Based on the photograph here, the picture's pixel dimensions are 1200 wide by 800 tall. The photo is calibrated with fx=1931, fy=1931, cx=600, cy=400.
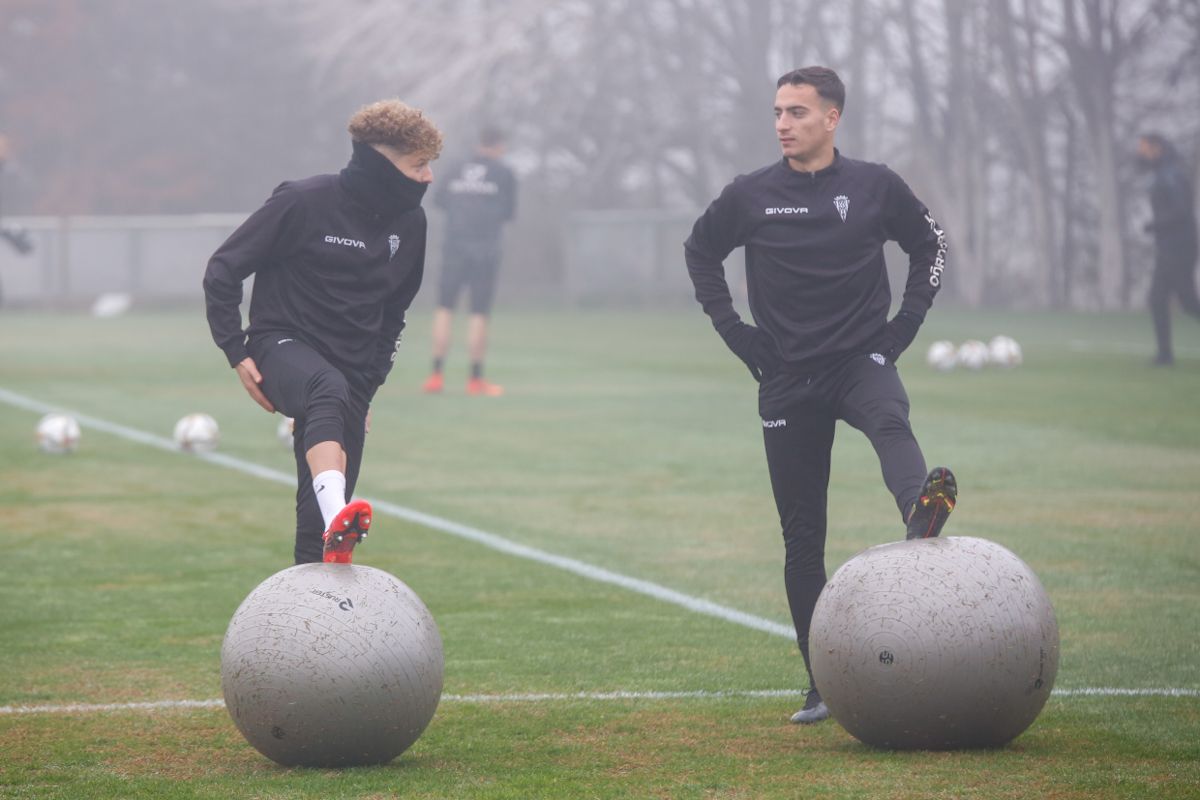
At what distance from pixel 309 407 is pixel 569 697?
4.56 feet

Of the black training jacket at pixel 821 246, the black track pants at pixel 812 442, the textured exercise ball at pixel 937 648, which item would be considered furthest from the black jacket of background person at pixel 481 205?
the textured exercise ball at pixel 937 648

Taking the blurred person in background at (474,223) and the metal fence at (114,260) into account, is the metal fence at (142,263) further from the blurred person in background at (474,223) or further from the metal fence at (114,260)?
the blurred person in background at (474,223)

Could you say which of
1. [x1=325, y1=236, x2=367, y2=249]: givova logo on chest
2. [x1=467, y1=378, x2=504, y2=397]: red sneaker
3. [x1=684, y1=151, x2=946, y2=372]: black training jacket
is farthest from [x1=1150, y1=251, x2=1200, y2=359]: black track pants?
[x1=325, y1=236, x2=367, y2=249]: givova logo on chest

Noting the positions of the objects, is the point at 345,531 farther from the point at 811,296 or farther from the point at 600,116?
the point at 600,116

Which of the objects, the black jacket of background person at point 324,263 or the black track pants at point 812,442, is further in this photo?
the black jacket of background person at point 324,263

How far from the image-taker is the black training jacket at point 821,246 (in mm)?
6645

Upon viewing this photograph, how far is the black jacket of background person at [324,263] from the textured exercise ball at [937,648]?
6.95ft

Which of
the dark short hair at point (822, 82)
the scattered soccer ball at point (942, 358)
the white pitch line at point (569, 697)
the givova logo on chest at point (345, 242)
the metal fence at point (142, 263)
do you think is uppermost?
the metal fence at point (142, 263)

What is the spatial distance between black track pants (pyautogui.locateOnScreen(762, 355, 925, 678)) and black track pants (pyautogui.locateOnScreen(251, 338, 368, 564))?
1487 mm

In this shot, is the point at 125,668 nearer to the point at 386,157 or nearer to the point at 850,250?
the point at 386,157

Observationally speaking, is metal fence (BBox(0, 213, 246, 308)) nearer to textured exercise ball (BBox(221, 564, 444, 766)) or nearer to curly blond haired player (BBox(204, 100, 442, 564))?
curly blond haired player (BBox(204, 100, 442, 564))

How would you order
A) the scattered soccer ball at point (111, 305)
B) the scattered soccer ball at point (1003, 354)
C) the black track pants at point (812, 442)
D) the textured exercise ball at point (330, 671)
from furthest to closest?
1. the scattered soccer ball at point (111, 305)
2. the scattered soccer ball at point (1003, 354)
3. the black track pants at point (812, 442)
4. the textured exercise ball at point (330, 671)

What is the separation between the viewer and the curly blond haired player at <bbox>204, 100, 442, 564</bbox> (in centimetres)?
682

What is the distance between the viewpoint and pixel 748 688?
7.06 meters
